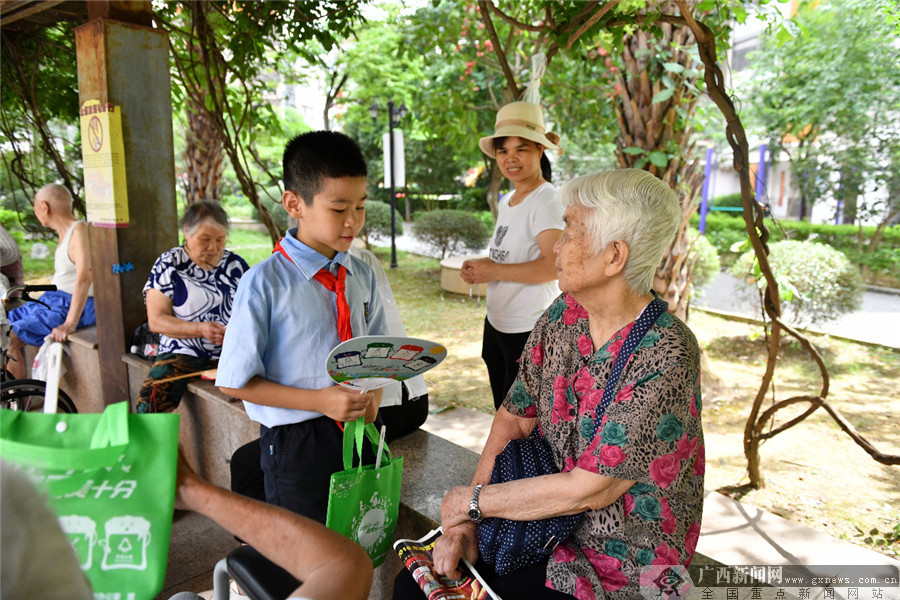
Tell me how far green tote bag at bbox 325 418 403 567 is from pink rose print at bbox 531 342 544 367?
1.86 ft

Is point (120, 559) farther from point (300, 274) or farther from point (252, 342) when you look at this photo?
point (300, 274)

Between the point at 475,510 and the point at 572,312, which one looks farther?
the point at 572,312

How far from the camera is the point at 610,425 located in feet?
5.14

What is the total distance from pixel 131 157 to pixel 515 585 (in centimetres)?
335

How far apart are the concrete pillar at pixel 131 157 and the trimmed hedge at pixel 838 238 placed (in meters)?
10.0

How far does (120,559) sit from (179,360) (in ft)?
8.47

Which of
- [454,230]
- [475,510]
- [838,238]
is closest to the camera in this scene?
[475,510]

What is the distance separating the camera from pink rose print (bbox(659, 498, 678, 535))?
1.60 metres

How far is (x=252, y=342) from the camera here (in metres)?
1.92

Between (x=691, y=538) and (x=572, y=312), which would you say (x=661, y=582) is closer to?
(x=691, y=538)

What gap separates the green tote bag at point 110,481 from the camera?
101cm

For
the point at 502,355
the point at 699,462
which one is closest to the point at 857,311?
the point at 502,355

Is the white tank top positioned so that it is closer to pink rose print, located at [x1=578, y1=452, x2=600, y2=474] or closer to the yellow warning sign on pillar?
the yellow warning sign on pillar

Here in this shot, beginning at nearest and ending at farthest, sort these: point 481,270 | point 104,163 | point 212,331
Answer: point 481,270 → point 212,331 → point 104,163
